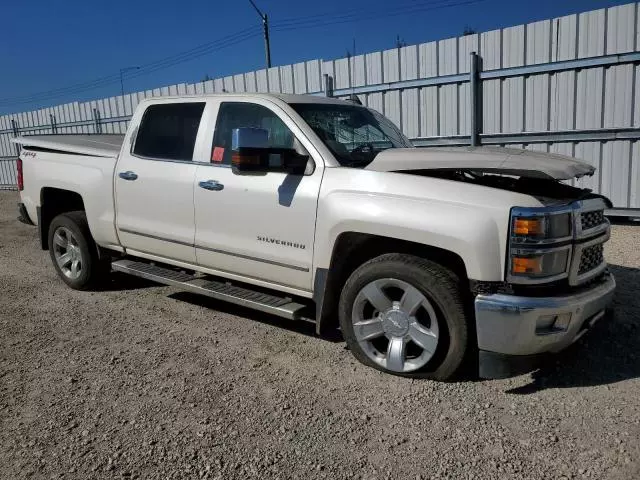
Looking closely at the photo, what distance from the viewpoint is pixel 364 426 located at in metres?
3.20

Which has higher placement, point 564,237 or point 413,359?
point 564,237

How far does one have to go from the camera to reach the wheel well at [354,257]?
363 cm

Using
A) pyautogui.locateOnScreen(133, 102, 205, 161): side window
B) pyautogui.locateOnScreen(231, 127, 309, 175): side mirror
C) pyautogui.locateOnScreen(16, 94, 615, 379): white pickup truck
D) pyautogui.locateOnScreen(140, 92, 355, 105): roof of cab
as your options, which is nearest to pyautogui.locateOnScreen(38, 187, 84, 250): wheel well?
pyautogui.locateOnScreen(16, 94, 615, 379): white pickup truck

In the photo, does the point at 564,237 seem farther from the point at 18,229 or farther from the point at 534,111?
the point at 18,229

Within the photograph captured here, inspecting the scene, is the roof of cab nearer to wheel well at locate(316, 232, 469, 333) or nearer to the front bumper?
wheel well at locate(316, 232, 469, 333)

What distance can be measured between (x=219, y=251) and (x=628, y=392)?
3027 mm

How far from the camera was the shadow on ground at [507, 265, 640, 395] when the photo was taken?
3.66 metres

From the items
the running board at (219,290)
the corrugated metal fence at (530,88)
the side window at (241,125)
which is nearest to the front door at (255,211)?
the side window at (241,125)

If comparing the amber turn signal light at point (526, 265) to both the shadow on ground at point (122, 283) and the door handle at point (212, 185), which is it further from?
the shadow on ground at point (122, 283)

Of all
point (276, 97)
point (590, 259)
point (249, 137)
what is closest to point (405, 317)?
point (590, 259)

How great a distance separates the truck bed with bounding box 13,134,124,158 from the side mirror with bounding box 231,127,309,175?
1946 mm

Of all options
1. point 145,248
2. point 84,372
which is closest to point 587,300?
point 84,372

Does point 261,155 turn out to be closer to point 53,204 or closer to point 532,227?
point 532,227

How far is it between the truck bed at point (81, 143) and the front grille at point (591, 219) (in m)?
4.10
